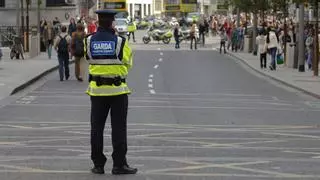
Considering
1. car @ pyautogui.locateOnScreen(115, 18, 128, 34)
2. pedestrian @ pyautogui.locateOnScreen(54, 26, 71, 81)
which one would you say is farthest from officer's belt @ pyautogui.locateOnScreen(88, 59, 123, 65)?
car @ pyautogui.locateOnScreen(115, 18, 128, 34)

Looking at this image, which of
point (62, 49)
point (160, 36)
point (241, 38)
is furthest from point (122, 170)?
point (160, 36)

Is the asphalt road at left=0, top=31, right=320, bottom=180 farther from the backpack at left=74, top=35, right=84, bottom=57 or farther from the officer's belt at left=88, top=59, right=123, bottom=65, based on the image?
the officer's belt at left=88, top=59, right=123, bottom=65

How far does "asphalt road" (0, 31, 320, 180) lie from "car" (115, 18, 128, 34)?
42.6 meters

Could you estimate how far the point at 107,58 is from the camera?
28.1ft

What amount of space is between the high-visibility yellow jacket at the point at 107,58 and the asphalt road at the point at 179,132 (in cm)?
101

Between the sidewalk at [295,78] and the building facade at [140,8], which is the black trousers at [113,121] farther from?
the building facade at [140,8]

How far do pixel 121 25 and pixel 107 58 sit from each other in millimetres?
62877

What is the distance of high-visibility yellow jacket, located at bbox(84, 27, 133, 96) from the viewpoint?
8547 mm

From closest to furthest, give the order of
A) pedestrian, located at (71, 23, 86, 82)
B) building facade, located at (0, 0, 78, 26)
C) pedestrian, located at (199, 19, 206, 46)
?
1. pedestrian, located at (71, 23, 86, 82)
2. pedestrian, located at (199, 19, 206, 46)
3. building facade, located at (0, 0, 78, 26)

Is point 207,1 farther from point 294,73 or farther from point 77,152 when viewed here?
point 77,152

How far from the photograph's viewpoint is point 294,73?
97.5ft

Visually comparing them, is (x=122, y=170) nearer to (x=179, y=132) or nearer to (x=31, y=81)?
(x=179, y=132)

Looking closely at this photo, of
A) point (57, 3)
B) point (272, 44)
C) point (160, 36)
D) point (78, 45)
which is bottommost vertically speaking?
point (160, 36)

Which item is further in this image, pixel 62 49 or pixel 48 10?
pixel 48 10
